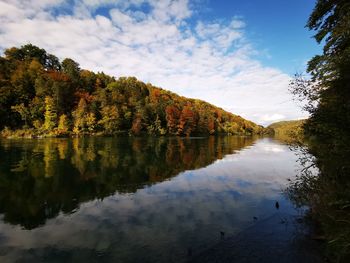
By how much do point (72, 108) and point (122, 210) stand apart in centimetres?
7868

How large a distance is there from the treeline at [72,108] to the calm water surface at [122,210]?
53.3 meters

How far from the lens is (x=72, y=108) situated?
81.8 m

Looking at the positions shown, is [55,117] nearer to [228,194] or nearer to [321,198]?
[228,194]

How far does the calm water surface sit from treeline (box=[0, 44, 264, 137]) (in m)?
53.3

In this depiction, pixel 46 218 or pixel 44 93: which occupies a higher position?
pixel 44 93

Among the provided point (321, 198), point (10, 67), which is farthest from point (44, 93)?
point (321, 198)

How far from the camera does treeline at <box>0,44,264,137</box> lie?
67312mm

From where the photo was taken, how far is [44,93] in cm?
7619

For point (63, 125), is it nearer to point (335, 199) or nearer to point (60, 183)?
point (60, 183)

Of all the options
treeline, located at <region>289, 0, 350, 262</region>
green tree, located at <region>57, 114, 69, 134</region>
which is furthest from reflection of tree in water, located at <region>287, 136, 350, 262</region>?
green tree, located at <region>57, 114, 69, 134</region>

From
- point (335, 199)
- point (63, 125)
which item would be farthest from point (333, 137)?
point (63, 125)

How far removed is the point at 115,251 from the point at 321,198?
7.34 metres

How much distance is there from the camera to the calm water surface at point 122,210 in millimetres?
7781

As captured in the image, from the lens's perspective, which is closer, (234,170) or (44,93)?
(234,170)
